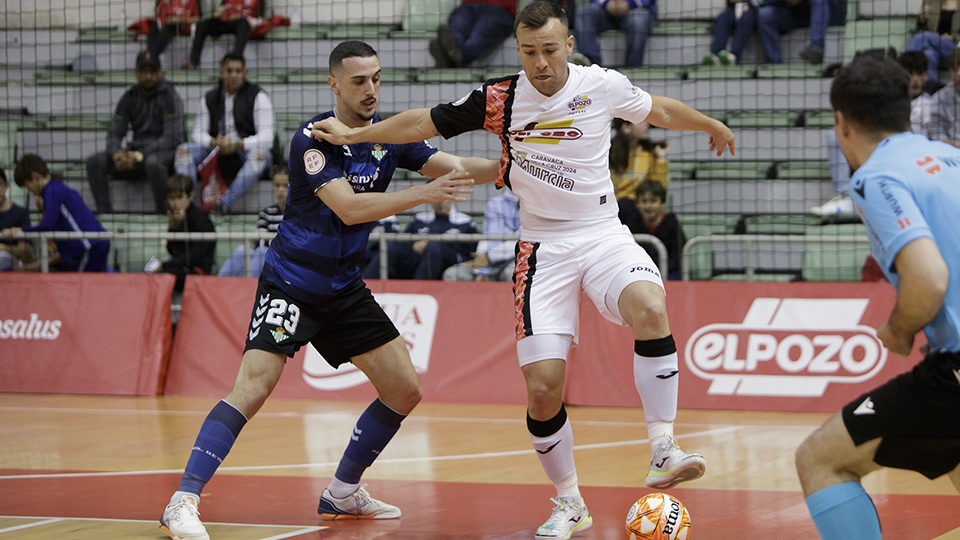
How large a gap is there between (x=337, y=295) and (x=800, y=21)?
9.01m

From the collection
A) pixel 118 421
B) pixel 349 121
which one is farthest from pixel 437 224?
pixel 349 121

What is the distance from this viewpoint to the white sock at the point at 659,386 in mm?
4410

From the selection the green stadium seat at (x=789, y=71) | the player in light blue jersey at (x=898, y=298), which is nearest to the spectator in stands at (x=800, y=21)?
the green stadium seat at (x=789, y=71)

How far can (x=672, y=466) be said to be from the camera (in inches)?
164

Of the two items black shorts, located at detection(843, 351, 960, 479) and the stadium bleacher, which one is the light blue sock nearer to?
black shorts, located at detection(843, 351, 960, 479)

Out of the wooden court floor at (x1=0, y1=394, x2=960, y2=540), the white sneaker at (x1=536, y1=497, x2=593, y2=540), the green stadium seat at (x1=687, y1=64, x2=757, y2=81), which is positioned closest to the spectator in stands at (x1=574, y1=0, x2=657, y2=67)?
the green stadium seat at (x1=687, y1=64, x2=757, y2=81)

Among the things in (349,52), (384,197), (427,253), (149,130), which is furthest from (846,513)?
(149,130)

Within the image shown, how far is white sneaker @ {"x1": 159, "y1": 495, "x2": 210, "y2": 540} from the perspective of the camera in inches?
175

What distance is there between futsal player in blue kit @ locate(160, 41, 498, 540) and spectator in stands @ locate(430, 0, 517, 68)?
25.1 ft

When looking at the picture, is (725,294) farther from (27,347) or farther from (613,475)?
(27,347)

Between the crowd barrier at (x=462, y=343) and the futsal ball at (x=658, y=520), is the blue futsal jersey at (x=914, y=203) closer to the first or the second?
the futsal ball at (x=658, y=520)

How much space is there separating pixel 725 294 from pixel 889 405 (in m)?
5.70

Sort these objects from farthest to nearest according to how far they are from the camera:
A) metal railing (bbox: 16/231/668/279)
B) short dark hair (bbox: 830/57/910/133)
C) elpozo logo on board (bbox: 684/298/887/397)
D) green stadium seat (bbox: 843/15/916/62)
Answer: green stadium seat (bbox: 843/15/916/62) → metal railing (bbox: 16/231/668/279) → elpozo logo on board (bbox: 684/298/887/397) → short dark hair (bbox: 830/57/910/133)

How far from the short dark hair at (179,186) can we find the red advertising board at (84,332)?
3.17 feet
